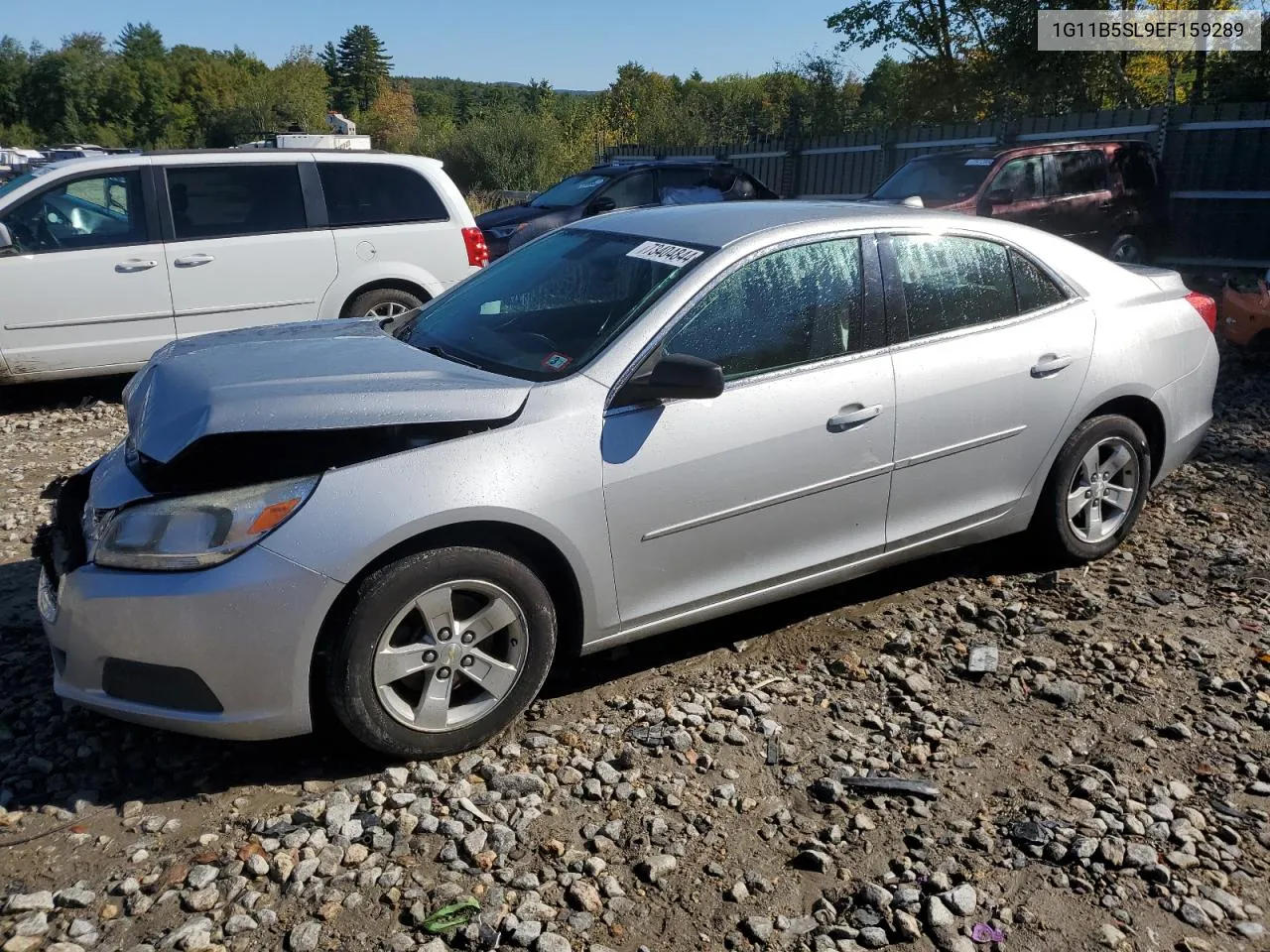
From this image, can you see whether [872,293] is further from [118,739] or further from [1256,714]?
[118,739]

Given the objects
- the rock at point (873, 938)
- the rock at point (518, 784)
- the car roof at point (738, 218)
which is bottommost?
the rock at point (873, 938)

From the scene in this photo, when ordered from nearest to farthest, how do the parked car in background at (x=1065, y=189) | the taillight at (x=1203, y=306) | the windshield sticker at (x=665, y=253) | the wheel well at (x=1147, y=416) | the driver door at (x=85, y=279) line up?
the windshield sticker at (x=665, y=253), the wheel well at (x=1147, y=416), the taillight at (x=1203, y=306), the driver door at (x=85, y=279), the parked car in background at (x=1065, y=189)

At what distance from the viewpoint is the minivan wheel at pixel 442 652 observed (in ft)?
10.6

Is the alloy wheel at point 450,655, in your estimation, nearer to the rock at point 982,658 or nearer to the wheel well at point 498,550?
the wheel well at point 498,550

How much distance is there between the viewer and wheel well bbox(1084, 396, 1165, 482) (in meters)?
4.86

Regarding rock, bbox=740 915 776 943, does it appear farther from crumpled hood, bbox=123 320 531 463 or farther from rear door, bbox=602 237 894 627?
crumpled hood, bbox=123 320 531 463

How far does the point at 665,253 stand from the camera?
409cm

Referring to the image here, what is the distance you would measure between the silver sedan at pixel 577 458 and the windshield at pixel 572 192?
10.2 metres

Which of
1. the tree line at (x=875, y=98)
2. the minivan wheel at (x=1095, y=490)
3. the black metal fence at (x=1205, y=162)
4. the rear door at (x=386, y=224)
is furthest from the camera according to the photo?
the tree line at (x=875, y=98)

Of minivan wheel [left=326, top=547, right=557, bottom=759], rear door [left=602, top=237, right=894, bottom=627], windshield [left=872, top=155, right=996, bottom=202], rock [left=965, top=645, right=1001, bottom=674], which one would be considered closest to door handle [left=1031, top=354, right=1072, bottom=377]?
rear door [left=602, top=237, right=894, bottom=627]

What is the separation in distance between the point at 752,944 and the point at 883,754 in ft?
3.30

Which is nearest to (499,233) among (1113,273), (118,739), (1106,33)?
(1113,273)

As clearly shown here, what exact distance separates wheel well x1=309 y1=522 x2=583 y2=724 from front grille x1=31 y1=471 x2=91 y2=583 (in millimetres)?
813

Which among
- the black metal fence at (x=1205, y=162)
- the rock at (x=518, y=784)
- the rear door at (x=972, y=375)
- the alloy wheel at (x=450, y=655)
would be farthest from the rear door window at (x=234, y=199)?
the black metal fence at (x=1205, y=162)
